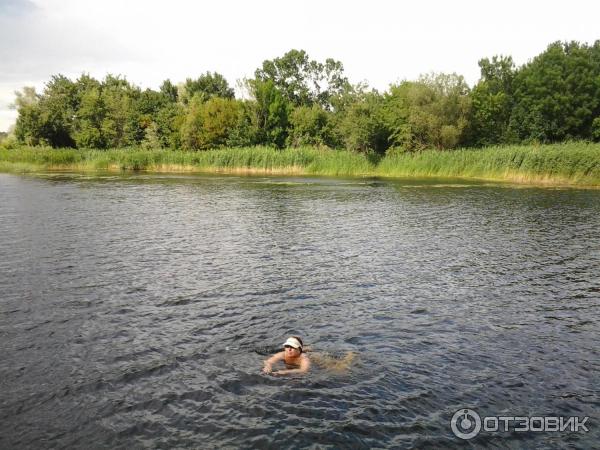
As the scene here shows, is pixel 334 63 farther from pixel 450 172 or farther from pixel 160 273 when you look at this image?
pixel 160 273

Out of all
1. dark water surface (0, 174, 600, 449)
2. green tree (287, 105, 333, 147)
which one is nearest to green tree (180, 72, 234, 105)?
green tree (287, 105, 333, 147)

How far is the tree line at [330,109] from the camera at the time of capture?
64000 mm

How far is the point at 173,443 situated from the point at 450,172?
168ft

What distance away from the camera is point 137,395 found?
27.0 ft

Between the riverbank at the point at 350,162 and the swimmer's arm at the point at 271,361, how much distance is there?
42.0 metres

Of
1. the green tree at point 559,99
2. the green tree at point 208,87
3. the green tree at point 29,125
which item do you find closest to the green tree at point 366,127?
the green tree at point 559,99

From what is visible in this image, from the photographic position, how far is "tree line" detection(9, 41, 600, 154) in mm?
64000

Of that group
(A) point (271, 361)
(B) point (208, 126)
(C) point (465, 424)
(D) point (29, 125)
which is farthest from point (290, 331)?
(D) point (29, 125)

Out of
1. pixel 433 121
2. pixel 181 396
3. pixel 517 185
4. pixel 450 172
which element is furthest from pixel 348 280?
pixel 433 121

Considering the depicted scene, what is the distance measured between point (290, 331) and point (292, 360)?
1.75 metres

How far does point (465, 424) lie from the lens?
24.6 feet

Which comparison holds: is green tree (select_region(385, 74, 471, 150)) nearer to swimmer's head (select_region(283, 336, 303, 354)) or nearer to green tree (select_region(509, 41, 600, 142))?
green tree (select_region(509, 41, 600, 142))

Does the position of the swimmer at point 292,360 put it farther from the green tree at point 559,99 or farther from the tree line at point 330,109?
the green tree at point 559,99

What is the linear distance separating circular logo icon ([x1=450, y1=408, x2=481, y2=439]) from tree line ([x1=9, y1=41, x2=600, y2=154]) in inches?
2272
